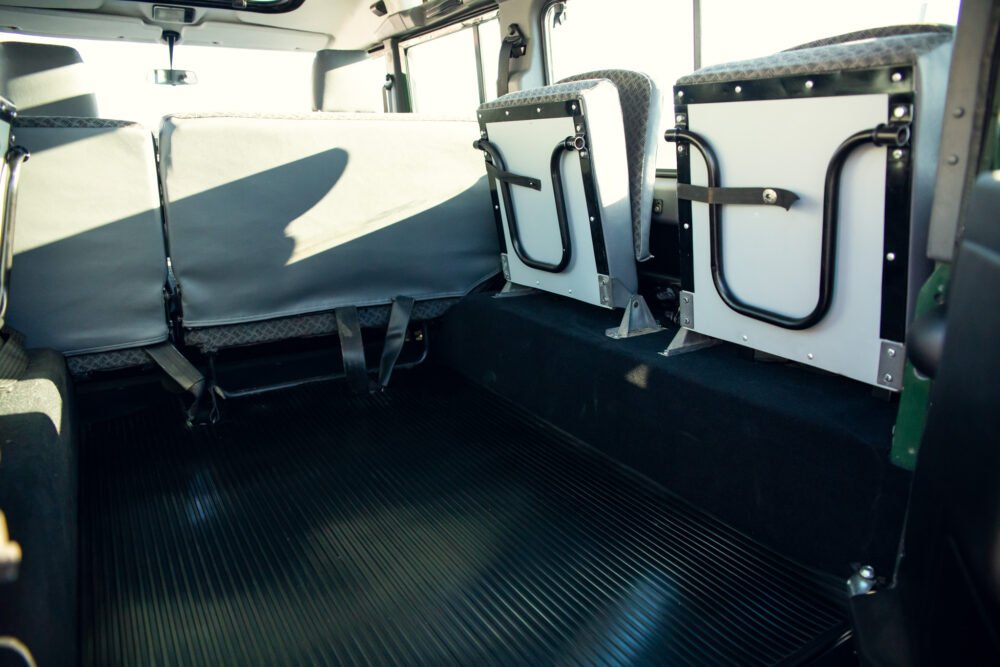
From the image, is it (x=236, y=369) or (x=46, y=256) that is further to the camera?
(x=236, y=369)

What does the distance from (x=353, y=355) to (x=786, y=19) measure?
1888 mm

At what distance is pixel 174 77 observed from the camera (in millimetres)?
4074

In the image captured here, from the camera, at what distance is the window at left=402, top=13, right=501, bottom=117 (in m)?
3.81

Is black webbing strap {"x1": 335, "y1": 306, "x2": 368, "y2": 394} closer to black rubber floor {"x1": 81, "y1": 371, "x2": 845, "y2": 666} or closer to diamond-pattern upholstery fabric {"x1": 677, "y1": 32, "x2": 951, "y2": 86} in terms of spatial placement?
black rubber floor {"x1": 81, "y1": 371, "x2": 845, "y2": 666}

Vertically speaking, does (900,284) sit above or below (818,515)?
above

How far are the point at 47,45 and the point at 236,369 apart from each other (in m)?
1.71

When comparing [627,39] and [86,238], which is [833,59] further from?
[86,238]

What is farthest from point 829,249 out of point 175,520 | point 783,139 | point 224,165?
point 224,165

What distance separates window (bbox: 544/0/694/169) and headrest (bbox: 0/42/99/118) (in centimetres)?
213

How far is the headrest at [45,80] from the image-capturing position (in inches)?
124

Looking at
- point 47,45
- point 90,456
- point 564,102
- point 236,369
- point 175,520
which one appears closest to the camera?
point 175,520

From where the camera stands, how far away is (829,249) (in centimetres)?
149

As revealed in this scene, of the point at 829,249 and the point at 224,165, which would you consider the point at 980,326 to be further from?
the point at 224,165

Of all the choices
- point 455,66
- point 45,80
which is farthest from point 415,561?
point 455,66
